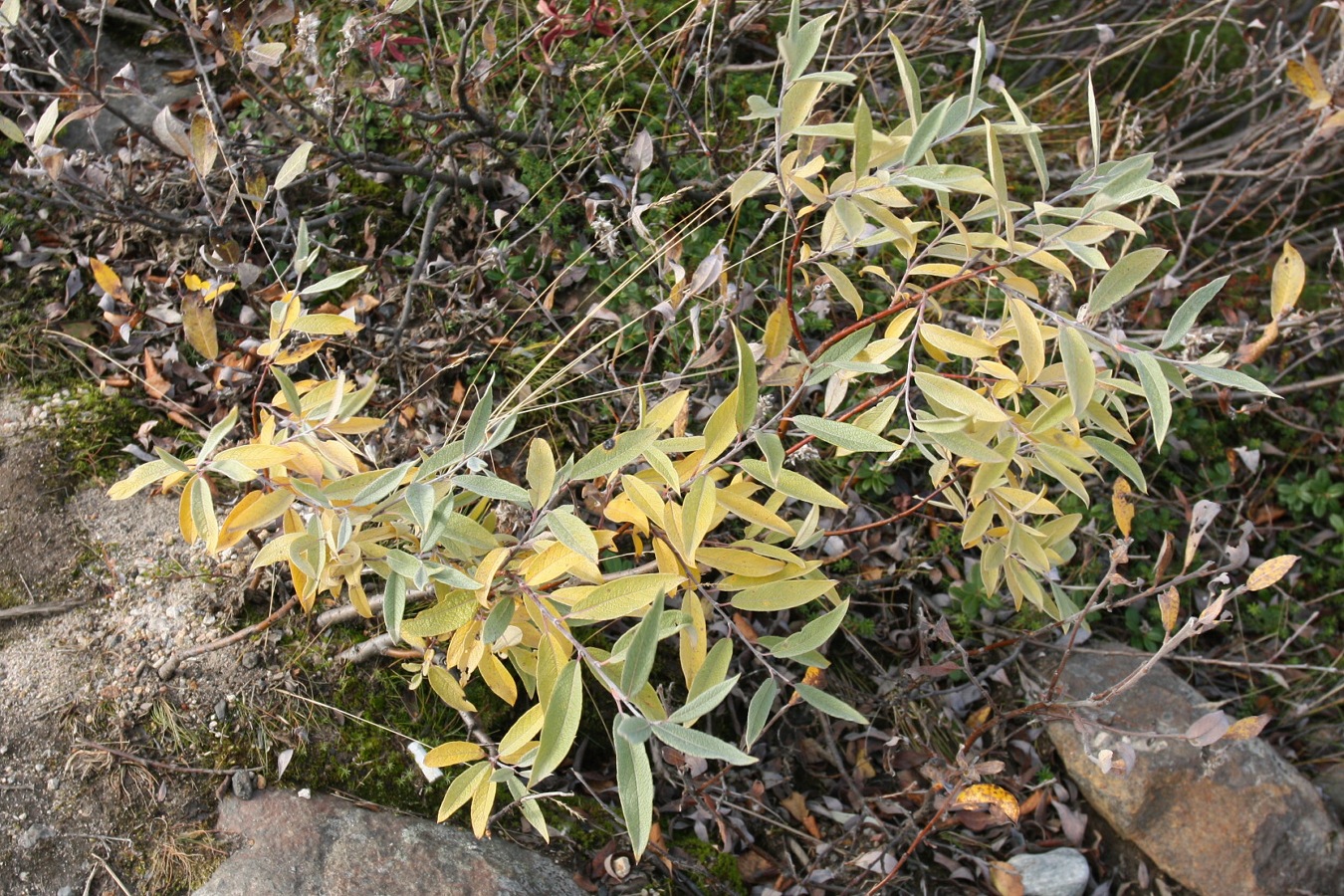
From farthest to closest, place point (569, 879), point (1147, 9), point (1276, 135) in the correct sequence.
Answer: point (1147, 9) → point (1276, 135) → point (569, 879)

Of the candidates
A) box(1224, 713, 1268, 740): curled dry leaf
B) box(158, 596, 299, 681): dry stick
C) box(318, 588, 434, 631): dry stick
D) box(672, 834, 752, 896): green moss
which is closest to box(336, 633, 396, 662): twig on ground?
box(318, 588, 434, 631): dry stick

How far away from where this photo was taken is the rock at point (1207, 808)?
2504mm

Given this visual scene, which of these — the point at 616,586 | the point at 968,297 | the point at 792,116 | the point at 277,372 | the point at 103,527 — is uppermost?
the point at 792,116

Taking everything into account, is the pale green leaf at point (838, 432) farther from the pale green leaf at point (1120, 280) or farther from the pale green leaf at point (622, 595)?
the pale green leaf at point (1120, 280)

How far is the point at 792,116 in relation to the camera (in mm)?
1622

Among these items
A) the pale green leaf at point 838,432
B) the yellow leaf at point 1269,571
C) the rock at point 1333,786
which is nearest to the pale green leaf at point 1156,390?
the pale green leaf at point 838,432

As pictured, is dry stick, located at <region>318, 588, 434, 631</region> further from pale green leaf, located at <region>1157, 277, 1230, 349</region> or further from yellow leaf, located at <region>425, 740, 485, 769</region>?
pale green leaf, located at <region>1157, 277, 1230, 349</region>

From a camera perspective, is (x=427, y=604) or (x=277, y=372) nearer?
(x=277, y=372)

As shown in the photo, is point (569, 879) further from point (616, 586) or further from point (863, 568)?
point (863, 568)

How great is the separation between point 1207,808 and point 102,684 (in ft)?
9.30

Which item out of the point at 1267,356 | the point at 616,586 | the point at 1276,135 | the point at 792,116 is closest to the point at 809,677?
the point at 616,586

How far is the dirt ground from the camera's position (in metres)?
1.88

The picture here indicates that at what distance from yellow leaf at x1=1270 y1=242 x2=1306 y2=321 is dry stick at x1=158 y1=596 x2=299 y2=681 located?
7.68ft

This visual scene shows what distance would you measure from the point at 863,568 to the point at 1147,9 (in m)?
2.90
